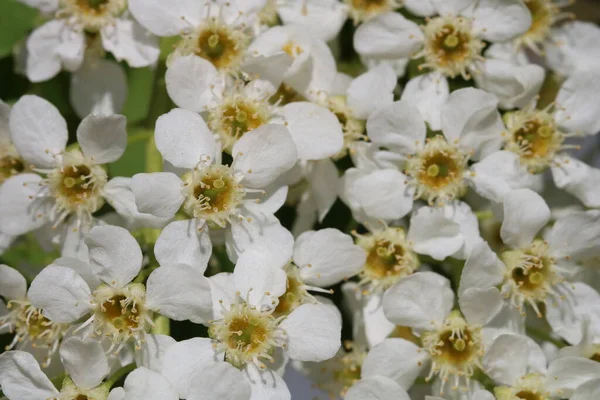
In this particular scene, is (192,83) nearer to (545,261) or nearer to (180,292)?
(180,292)

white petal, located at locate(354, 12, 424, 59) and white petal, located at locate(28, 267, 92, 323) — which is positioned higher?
white petal, located at locate(354, 12, 424, 59)

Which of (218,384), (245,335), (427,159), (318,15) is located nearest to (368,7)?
(318,15)

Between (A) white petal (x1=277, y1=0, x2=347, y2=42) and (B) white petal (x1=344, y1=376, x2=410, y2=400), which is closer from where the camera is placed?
(B) white petal (x1=344, y1=376, x2=410, y2=400)

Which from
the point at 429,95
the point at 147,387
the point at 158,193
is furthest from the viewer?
the point at 429,95

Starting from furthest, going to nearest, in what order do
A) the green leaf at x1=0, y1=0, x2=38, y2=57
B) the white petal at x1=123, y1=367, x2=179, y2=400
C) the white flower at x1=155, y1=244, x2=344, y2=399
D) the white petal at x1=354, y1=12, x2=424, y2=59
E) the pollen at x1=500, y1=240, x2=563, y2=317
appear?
the green leaf at x1=0, y1=0, x2=38, y2=57 < the white petal at x1=354, y1=12, x2=424, y2=59 < the pollen at x1=500, y1=240, x2=563, y2=317 < the white flower at x1=155, y1=244, x2=344, y2=399 < the white petal at x1=123, y1=367, x2=179, y2=400

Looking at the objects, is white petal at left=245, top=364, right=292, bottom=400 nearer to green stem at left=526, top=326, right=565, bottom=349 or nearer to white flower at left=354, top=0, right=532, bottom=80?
green stem at left=526, top=326, right=565, bottom=349

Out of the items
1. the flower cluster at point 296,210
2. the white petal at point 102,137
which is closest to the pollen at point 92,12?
the flower cluster at point 296,210

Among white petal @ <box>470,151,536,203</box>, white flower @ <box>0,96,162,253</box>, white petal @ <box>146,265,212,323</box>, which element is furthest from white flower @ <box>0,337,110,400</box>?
white petal @ <box>470,151,536,203</box>
